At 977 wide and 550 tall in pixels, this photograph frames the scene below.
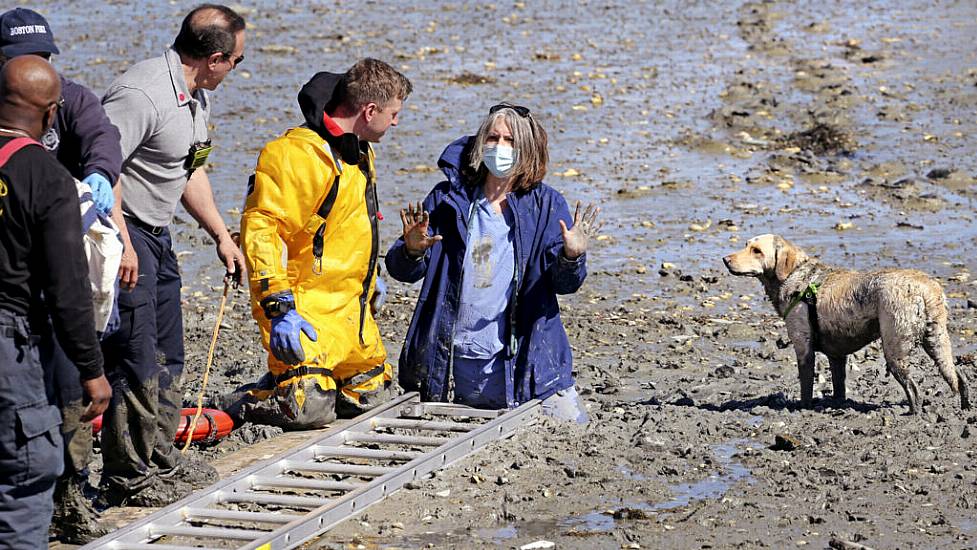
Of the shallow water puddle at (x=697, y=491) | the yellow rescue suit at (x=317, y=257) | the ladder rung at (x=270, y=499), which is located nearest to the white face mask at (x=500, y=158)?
the yellow rescue suit at (x=317, y=257)

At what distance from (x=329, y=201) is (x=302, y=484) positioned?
4.62ft

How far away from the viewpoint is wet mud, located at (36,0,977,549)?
6.61 meters

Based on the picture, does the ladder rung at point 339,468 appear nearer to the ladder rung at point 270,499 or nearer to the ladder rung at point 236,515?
the ladder rung at point 270,499

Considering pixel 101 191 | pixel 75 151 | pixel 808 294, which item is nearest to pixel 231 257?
pixel 75 151

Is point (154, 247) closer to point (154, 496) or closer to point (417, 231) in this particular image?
point (154, 496)

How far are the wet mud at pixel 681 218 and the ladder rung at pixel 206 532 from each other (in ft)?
1.04

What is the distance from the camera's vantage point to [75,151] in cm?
576

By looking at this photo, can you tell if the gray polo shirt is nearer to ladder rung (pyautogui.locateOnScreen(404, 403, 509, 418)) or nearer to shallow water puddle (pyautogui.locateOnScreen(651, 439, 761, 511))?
ladder rung (pyautogui.locateOnScreen(404, 403, 509, 418))

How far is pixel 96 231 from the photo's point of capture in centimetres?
521

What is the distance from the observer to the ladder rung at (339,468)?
683cm

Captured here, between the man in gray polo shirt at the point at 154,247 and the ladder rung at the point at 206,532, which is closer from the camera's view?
the ladder rung at the point at 206,532

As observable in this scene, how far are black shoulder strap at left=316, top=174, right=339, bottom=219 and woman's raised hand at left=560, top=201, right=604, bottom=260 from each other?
1.07m

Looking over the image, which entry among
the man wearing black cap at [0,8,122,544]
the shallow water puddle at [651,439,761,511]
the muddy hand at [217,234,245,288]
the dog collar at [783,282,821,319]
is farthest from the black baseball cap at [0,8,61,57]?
the dog collar at [783,282,821,319]

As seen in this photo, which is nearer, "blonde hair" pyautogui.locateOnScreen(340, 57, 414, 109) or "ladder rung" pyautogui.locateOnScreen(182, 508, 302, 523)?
"ladder rung" pyautogui.locateOnScreen(182, 508, 302, 523)
